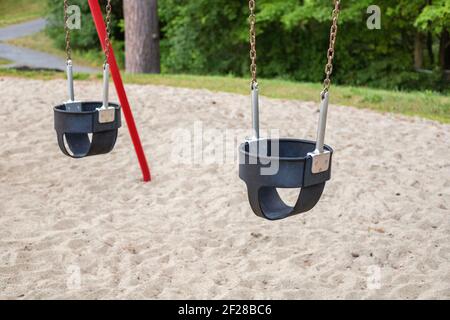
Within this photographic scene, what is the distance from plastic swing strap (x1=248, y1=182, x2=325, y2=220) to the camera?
8.75ft

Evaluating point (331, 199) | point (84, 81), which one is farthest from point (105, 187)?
point (84, 81)

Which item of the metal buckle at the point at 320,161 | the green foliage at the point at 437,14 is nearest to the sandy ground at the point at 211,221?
the metal buckle at the point at 320,161

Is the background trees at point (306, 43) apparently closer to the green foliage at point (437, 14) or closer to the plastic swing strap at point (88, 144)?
the green foliage at point (437, 14)

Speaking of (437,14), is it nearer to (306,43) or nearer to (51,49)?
(306,43)

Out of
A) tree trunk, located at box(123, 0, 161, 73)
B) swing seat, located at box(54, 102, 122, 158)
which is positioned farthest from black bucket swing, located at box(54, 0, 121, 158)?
tree trunk, located at box(123, 0, 161, 73)

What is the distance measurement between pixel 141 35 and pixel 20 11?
1325cm

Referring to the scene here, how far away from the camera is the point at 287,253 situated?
3.76 metres

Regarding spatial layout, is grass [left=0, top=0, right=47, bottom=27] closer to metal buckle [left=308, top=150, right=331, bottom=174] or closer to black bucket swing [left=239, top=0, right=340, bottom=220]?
black bucket swing [left=239, top=0, right=340, bottom=220]

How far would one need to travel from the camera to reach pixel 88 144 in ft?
13.4

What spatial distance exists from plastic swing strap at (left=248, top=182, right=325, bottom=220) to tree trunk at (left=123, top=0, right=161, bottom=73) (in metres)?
7.90

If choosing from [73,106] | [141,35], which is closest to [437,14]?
[141,35]

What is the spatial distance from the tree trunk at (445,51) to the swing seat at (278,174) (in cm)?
1163

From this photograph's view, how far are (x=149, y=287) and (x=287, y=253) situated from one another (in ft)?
2.75
